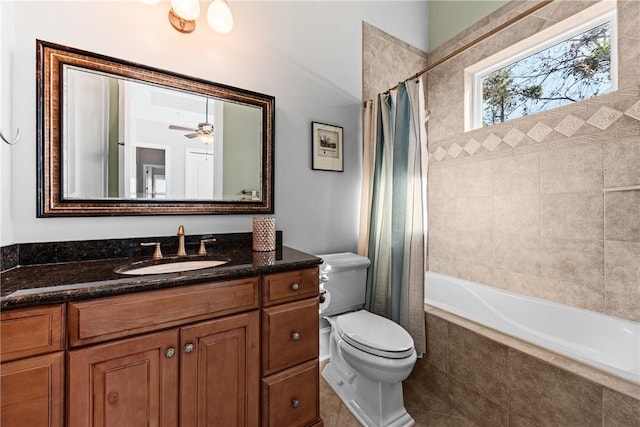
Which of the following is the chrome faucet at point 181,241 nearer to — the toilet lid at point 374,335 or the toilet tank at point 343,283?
the toilet tank at point 343,283

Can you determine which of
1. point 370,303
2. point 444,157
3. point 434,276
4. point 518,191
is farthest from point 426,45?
point 370,303

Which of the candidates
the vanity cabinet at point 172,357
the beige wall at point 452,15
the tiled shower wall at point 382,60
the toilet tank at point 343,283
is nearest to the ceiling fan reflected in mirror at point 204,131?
the vanity cabinet at point 172,357

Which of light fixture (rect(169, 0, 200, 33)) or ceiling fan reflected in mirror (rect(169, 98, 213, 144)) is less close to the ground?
light fixture (rect(169, 0, 200, 33))

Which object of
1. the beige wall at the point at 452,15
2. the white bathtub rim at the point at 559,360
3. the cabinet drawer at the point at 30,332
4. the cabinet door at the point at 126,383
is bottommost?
the white bathtub rim at the point at 559,360

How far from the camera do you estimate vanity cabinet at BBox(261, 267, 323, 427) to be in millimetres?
1135

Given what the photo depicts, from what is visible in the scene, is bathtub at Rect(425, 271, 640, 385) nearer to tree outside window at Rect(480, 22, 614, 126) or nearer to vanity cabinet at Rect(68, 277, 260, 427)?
vanity cabinet at Rect(68, 277, 260, 427)

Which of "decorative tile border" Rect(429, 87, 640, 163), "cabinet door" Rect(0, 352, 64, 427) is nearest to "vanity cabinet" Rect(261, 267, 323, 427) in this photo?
"cabinet door" Rect(0, 352, 64, 427)

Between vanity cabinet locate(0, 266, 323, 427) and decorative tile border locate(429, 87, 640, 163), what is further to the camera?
decorative tile border locate(429, 87, 640, 163)

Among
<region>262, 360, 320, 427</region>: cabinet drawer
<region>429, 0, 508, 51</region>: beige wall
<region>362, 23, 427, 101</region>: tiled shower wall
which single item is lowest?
<region>262, 360, 320, 427</region>: cabinet drawer

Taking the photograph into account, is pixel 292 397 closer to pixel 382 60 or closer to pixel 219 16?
pixel 219 16

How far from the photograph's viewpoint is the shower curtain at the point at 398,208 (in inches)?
68.7

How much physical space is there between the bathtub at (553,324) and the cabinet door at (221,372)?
1.26 m

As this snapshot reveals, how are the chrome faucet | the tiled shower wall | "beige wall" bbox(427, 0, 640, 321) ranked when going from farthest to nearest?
the tiled shower wall
"beige wall" bbox(427, 0, 640, 321)
the chrome faucet

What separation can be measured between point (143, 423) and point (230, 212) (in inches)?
39.9
